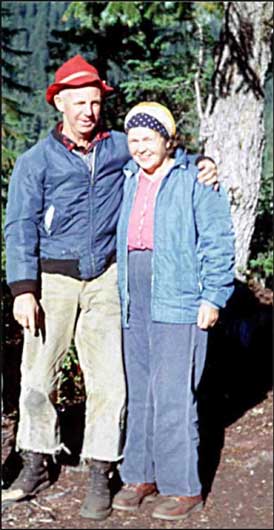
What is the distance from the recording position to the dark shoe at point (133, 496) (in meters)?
4.01

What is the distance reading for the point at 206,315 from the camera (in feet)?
12.4

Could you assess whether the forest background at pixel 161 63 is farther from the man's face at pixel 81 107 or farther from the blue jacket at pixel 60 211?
the man's face at pixel 81 107

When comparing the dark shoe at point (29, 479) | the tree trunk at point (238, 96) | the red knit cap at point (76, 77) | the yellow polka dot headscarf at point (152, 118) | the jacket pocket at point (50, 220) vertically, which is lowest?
the dark shoe at point (29, 479)

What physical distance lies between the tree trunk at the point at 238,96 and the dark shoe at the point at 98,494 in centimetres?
314

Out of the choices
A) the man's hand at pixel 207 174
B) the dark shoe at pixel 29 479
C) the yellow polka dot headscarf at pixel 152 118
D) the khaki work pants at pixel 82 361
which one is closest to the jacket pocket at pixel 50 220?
the khaki work pants at pixel 82 361

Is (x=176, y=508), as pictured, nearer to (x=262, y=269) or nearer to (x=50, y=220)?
(x=50, y=220)

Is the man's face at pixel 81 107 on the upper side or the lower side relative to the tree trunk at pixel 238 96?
lower

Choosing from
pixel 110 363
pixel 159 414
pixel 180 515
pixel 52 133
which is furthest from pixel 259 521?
pixel 52 133

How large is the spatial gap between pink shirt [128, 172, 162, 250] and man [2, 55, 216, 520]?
0.35 ft

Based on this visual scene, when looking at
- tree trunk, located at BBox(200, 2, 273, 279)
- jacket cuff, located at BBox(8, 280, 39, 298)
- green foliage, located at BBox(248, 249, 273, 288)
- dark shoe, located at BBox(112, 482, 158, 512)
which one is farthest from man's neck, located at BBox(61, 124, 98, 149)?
green foliage, located at BBox(248, 249, 273, 288)

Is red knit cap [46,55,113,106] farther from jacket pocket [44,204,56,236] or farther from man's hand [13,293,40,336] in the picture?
man's hand [13,293,40,336]

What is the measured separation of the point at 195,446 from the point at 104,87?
5.66 ft

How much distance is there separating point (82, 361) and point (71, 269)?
50 cm

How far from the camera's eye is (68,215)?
372 cm
